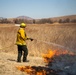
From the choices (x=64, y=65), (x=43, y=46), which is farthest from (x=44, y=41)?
(x=64, y=65)

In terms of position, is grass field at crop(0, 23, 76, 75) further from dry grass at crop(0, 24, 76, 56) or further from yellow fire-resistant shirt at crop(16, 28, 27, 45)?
yellow fire-resistant shirt at crop(16, 28, 27, 45)

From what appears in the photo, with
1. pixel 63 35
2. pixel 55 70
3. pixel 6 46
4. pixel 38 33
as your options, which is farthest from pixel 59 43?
pixel 55 70

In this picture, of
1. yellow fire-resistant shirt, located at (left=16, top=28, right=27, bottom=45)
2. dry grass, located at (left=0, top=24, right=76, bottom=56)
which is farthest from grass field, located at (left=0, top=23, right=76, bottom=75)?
yellow fire-resistant shirt, located at (left=16, top=28, right=27, bottom=45)

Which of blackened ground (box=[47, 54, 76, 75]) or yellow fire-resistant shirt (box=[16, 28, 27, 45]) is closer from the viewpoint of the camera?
blackened ground (box=[47, 54, 76, 75])

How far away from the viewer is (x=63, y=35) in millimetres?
20906

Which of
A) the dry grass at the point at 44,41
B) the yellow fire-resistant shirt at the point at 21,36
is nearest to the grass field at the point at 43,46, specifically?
the dry grass at the point at 44,41

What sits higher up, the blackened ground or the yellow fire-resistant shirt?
the yellow fire-resistant shirt

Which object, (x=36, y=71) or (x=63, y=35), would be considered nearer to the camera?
(x=36, y=71)

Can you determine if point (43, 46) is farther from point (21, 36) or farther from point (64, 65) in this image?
point (64, 65)

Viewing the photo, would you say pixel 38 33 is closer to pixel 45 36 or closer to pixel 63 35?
pixel 45 36

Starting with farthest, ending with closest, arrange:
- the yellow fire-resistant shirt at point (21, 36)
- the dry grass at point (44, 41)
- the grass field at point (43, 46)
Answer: the dry grass at point (44, 41)
the grass field at point (43, 46)
the yellow fire-resistant shirt at point (21, 36)

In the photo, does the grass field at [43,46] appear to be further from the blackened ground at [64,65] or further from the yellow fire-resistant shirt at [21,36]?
the yellow fire-resistant shirt at [21,36]

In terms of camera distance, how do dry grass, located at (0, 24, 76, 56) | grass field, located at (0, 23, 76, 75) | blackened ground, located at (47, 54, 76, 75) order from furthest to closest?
1. dry grass, located at (0, 24, 76, 56)
2. grass field, located at (0, 23, 76, 75)
3. blackened ground, located at (47, 54, 76, 75)

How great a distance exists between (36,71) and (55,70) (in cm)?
102
